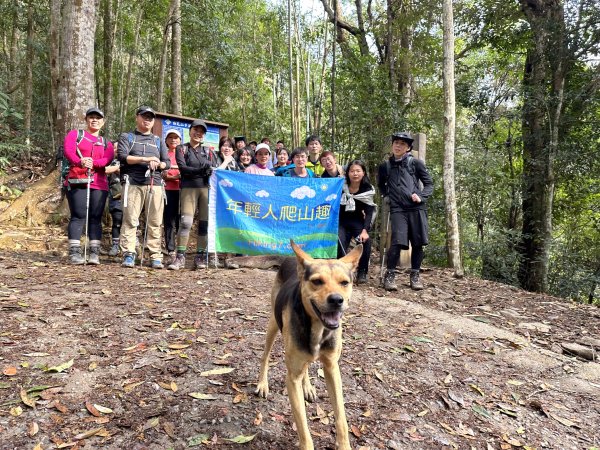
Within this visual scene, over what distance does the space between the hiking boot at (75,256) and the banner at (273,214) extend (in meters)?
2.09

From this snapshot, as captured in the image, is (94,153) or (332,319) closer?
(332,319)

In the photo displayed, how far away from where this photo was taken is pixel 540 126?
36.3 ft

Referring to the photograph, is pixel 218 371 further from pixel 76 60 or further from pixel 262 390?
pixel 76 60

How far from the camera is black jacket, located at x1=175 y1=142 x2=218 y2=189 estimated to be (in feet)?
21.7

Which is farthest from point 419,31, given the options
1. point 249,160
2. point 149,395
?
point 149,395

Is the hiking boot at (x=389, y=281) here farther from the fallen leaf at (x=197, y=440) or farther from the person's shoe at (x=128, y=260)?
the fallen leaf at (x=197, y=440)

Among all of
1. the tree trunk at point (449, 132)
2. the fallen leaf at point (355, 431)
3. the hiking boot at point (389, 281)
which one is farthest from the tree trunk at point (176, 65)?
the fallen leaf at point (355, 431)

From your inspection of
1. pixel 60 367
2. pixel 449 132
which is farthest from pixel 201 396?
pixel 449 132

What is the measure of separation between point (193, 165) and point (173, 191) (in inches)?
34.5

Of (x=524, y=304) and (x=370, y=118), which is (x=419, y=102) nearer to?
(x=370, y=118)

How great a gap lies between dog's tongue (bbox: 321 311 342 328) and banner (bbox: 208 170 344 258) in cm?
487

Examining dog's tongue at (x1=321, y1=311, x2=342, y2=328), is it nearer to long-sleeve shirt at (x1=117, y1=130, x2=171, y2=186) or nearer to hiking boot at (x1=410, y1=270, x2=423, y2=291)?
hiking boot at (x1=410, y1=270, x2=423, y2=291)

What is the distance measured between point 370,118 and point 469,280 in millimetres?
5117

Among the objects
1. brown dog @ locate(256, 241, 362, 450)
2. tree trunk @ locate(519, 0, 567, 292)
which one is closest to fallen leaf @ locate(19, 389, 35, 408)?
brown dog @ locate(256, 241, 362, 450)
